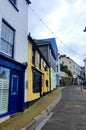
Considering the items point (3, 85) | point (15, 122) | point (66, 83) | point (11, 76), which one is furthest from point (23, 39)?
point (66, 83)

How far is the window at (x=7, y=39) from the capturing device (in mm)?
11850

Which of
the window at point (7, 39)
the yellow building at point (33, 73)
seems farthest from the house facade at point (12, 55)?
the yellow building at point (33, 73)

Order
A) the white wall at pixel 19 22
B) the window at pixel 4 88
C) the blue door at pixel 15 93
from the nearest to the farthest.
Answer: the window at pixel 4 88
the white wall at pixel 19 22
the blue door at pixel 15 93

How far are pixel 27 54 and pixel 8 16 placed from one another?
4.24m

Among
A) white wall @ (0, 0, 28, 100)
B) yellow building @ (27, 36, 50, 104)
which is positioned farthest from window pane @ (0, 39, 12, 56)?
yellow building @ (27, 36, 50, 104)

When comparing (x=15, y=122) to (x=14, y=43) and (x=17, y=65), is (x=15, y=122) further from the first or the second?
(x=14, y=43)

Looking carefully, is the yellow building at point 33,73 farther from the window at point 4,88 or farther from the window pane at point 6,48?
the window at point 4,88

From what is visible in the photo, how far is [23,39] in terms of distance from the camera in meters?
15.1

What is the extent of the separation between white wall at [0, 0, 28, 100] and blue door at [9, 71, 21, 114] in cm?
102

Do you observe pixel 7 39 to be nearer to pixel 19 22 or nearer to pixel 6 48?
pixel 6 48

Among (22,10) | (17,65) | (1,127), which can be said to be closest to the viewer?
(1,127)

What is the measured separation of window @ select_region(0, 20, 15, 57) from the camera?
1185 cm

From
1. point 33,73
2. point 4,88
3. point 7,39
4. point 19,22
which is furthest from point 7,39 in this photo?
point 33,73

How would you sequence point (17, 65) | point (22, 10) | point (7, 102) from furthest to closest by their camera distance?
point (22, 10) < point (17, 65) < point (7, 102)
